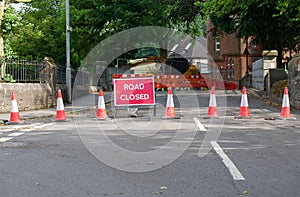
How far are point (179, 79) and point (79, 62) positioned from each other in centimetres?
923

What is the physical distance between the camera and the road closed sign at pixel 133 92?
1274 cm

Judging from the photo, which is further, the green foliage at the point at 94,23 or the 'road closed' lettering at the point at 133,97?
the green foliage at the point at 94,23

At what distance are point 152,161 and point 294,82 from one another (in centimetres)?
1009

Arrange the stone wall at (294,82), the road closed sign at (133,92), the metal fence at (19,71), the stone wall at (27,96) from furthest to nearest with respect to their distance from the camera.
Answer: the metal fence at (19,71)
the stone wall at (27,96)
the stone wall at (294,82)
the road closed sign at (133,92)

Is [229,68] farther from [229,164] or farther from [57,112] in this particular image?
[229,164]

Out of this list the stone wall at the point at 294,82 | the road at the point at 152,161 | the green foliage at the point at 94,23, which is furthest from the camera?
the green foliage at the point at 94,23

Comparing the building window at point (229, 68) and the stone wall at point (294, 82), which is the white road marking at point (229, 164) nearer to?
the stone wall at point (294, 82)

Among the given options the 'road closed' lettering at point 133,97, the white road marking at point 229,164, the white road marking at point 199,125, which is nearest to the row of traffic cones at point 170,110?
the 'road closed' lettering at point 133,97

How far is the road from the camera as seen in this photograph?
4.68 m

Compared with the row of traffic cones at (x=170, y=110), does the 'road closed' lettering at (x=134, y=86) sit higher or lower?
higher

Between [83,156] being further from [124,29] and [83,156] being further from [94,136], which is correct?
[124,29]

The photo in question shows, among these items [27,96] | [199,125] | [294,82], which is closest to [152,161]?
[199,125]

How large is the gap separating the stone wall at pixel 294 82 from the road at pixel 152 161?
4588mm

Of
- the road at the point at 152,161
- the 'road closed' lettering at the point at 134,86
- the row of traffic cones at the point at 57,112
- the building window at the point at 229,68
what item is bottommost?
the road at the point at 152,161
